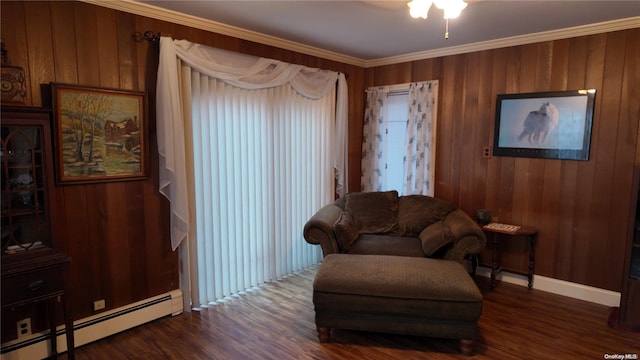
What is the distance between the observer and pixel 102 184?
8.90 feet

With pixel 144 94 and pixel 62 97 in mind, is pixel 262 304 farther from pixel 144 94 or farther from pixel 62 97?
pixel 62 97

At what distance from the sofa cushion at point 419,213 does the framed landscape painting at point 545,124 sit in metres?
0.80

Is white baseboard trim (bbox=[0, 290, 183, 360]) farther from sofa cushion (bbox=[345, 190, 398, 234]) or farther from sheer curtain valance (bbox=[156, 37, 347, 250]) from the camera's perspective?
sofa cushion (bbox=[345, 190, 398, 234])

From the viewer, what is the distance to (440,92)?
4191 millimetres

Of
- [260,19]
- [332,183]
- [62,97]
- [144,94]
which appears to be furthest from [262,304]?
[260,19]

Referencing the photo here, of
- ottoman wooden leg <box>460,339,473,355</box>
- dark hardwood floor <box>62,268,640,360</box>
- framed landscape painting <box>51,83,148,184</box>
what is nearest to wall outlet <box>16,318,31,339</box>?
dark hardwood floor <box>62,268,640,360</box>

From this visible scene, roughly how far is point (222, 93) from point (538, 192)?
3.08m

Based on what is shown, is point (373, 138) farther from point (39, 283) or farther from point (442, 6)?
point (39, 283)

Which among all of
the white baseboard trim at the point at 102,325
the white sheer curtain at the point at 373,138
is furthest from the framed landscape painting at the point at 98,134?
the white sheer curtain at the point at 373,138

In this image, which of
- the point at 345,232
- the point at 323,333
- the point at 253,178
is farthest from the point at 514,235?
the point at 253,178

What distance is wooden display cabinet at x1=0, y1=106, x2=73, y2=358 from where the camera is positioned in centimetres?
210

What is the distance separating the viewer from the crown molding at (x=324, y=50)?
278 cm

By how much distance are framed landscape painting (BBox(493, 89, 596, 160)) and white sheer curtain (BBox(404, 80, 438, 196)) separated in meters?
0.67

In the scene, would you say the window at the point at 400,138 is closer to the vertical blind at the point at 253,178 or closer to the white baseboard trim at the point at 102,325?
the vertical blind at the point at 253,178
